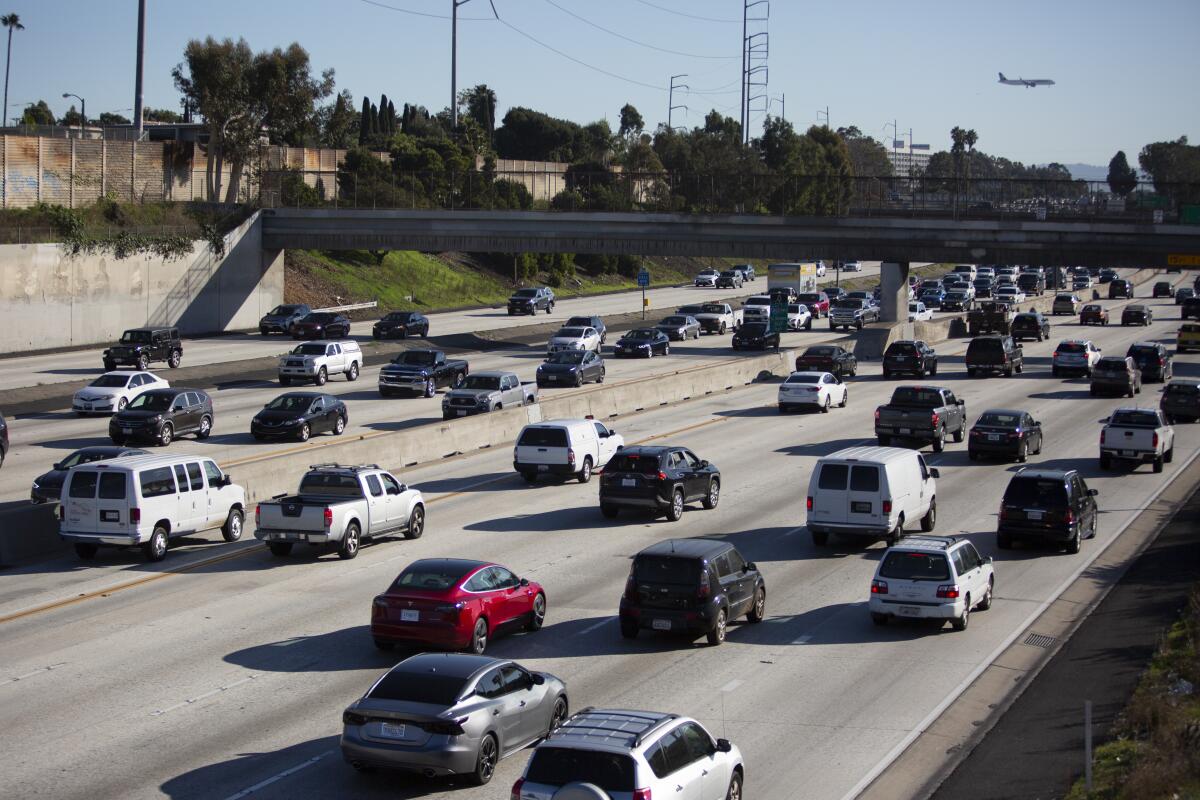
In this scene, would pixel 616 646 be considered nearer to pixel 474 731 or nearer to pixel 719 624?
pixel 719 624

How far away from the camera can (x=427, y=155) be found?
11250cm

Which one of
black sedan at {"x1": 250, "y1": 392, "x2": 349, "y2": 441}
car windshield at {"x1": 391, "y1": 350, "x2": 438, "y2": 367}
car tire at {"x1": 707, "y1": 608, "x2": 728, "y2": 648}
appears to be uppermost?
car windshield at {"x1": 391, "y1": 350, "x2": 438, "y2": 367}

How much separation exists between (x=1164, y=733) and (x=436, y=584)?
9696mm

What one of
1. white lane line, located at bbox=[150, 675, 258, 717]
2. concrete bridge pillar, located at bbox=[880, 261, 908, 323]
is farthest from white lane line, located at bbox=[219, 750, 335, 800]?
concrete bridge pillar, located at bbox=[880, 261, 908, 323]

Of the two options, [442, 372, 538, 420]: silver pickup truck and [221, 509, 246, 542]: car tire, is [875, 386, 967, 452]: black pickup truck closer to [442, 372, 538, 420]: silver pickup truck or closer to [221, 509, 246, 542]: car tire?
[442, 372, 538, 420]: silver pickup truck

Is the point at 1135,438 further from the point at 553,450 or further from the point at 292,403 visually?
the point at 292,403

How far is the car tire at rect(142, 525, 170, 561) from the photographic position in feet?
87.7

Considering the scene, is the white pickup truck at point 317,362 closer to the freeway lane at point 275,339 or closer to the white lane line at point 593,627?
the freeway lane at point 275,339

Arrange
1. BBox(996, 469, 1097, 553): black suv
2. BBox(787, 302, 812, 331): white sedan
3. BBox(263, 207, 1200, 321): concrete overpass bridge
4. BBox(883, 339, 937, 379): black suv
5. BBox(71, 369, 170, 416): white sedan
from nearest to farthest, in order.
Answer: BBox(996, 469, 1097, 553): black suv → BBox(71, 369, 170, 416): white sedan → BBox(883, 339, 937, 379): black suv → BBox(263, 207, 1200, 321): concrete overpass bridge → BBox(787, 302, 812, 331): white sedan

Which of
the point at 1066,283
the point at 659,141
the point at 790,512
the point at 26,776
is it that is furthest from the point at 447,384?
the point at 659,141

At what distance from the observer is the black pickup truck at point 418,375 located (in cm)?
5341

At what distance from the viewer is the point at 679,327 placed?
267 feet

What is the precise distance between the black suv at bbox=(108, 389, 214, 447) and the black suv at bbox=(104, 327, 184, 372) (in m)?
16.9

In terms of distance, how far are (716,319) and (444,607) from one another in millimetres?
69584
